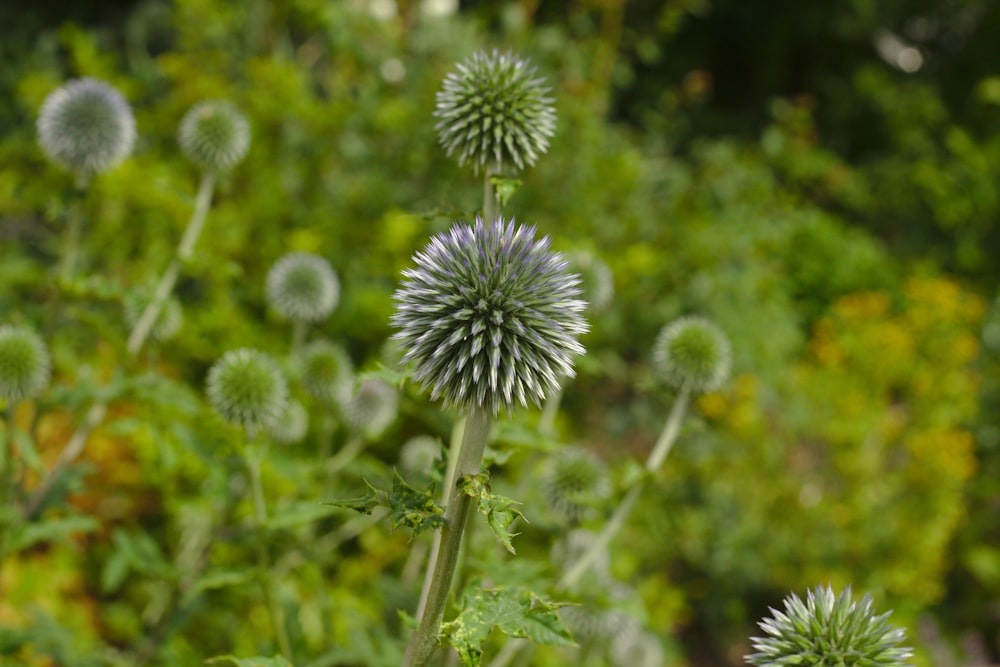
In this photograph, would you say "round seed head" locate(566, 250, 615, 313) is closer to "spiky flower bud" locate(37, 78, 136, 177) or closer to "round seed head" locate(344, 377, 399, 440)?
"round seed head" locate(344, 377, 399, 440)

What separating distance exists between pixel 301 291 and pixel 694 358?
1.56 meters

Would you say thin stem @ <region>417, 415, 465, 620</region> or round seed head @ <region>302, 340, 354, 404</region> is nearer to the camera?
thin stem @ <region>417, 415, 465, 620</region>

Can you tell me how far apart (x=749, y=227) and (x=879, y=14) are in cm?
701

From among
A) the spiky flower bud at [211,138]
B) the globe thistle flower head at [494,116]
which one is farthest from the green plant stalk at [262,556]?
the spiky flower bud at [211,138]

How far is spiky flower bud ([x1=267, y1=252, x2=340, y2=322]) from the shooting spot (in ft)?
9.62

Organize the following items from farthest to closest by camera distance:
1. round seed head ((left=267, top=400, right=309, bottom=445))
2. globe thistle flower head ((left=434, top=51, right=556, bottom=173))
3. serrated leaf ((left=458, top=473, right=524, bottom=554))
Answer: round seed head ((left=267, top=400, right=309, bottom=445)), globe thistle flower head ((left=434, top=51, right=556, bottom=173)), serrated leaf ((left=458, top=473, right=524, bottom=554))

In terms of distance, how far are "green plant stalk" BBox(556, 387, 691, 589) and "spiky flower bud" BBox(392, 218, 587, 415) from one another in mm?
773

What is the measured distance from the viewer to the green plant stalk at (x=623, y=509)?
2105mm

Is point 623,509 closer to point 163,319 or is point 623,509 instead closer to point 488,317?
point 488,317

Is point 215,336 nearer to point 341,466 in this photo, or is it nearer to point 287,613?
point 341,466

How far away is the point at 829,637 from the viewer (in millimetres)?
1423

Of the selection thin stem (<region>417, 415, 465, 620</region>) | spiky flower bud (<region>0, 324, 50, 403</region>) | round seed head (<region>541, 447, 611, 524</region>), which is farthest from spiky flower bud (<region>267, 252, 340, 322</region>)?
thin stem (<region>417, 415, 465, 620</region>)

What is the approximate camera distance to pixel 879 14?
400 inches

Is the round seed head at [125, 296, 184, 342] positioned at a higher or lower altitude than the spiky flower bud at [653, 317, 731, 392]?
lower
